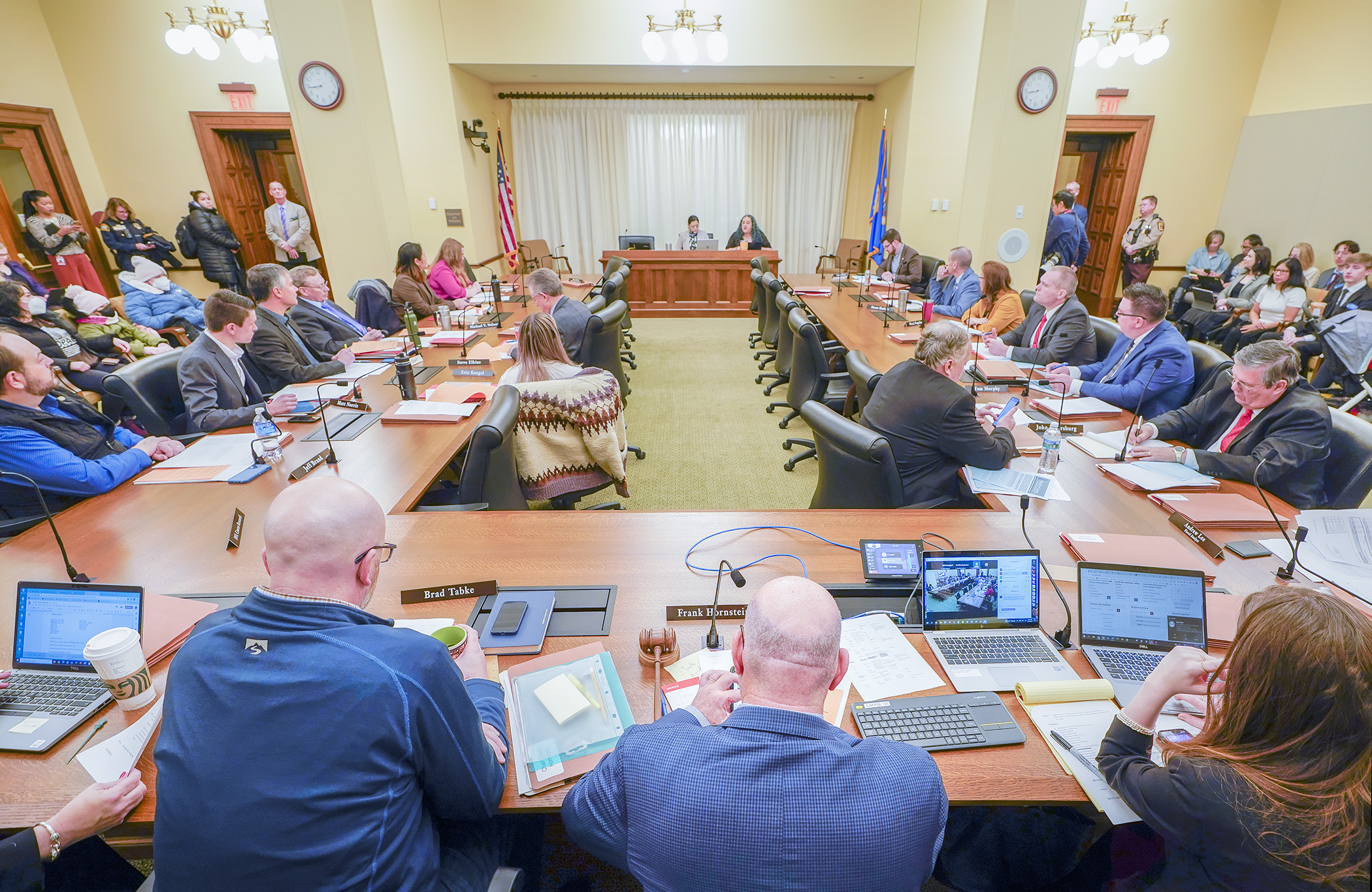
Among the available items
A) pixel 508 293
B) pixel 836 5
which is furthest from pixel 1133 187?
pixel 508 293

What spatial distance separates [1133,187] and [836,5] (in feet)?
14.0

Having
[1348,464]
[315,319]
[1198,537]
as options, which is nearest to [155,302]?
[315,319]

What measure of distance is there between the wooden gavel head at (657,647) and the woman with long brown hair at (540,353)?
1.57m

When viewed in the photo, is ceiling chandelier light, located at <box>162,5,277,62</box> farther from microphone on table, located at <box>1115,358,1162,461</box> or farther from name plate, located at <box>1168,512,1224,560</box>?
name plate, located at <box>1168,512,1224,560</box>

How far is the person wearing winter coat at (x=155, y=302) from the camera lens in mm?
5750

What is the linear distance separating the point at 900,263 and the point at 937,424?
16.8 ft

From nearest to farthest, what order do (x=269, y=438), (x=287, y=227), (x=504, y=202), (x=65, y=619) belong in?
(x=65, y=619) < (x=269, y=438) < (x=287, y=227) < (x=504, y=202)

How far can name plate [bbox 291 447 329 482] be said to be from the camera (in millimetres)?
2150

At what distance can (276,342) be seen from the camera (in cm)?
336

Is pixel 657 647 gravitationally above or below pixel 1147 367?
below

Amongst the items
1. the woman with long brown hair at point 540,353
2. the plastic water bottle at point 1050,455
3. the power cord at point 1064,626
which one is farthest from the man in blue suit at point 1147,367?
the woman with long brown hair at point 540,353

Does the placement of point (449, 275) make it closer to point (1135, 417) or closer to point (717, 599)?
point (717, 599)

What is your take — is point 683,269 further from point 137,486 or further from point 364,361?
point 137,486

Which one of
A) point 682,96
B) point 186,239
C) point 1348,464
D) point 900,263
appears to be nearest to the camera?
point 1348,464
